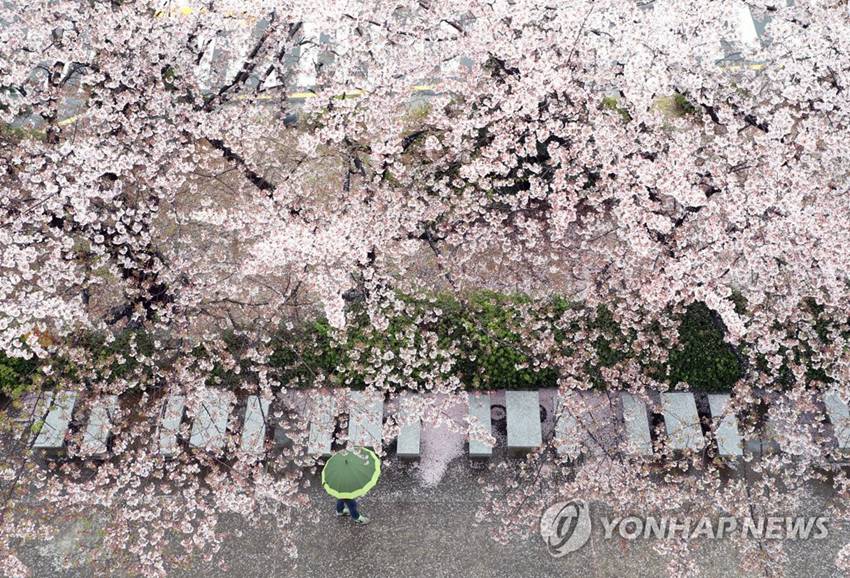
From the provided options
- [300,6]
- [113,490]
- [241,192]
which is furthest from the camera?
[241,192]

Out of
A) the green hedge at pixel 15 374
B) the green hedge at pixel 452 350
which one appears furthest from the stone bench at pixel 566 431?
the green hedge at pixel 15 374

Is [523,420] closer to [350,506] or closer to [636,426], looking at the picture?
[636,426]

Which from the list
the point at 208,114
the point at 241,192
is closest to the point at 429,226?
the point at 241,192

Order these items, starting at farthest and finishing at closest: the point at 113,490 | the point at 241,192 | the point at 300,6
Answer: the point at 241,192 → the point at 300,6 → the point at 113,490

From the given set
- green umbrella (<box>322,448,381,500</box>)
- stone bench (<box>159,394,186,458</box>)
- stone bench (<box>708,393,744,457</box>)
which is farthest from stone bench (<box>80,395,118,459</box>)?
stone bench (<box>708,393,744,457</box>)

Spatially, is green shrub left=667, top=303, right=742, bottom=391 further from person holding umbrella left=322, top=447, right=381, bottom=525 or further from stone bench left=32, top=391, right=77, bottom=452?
stone bench left=32, top=391, right=77, bottom=452

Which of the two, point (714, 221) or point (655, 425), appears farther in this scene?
point (655, 425)

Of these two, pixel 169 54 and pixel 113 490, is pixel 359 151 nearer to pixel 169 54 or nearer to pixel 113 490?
pixel 169 54
